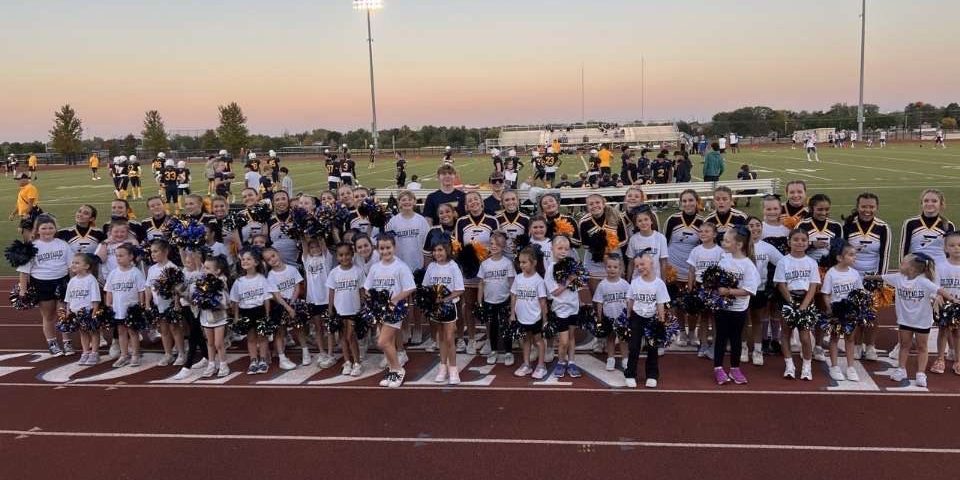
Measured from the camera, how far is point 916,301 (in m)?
4.96

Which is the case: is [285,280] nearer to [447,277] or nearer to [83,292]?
[447,277]

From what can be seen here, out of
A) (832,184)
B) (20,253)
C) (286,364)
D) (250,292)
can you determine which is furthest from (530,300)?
(832,184)

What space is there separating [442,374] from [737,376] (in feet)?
7.69

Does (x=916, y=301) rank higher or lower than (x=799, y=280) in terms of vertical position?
lower

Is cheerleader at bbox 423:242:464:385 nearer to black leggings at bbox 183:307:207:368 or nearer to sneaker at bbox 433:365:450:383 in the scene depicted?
sneaker at bbox 433:365:450:383

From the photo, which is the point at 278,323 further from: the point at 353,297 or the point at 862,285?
the point at 862,285

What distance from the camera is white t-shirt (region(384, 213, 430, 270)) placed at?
20.3 feet

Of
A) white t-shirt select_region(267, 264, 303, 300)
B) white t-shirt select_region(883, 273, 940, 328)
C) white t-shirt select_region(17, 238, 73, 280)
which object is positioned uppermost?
white t-shirt select_region(17, 238, 73, 280)

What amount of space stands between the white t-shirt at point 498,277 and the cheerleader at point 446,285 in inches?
12.2

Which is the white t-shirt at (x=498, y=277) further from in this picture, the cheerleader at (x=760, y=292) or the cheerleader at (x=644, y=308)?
the cheerleader at (x=760, y=292)

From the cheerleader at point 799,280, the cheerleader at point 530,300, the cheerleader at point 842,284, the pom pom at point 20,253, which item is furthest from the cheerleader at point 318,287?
the cheerleader at point 842,284

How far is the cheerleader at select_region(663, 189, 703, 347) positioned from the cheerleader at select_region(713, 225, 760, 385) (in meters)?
0.70

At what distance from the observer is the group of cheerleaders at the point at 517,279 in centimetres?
509

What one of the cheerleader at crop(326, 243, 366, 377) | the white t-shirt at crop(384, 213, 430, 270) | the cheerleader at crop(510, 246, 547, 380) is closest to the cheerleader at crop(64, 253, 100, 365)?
the cheerleader at crop(326, 243, 366, 377)
